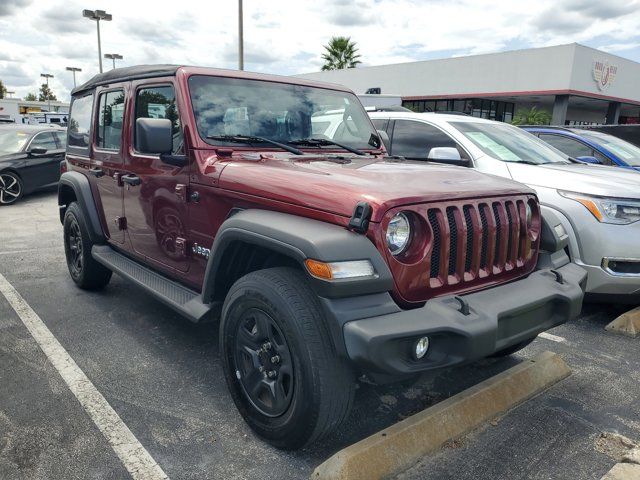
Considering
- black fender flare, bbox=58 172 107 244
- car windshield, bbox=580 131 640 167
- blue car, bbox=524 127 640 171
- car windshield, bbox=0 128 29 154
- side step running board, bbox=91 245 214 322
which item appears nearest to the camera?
side step running board, bbox=91 245 214 322

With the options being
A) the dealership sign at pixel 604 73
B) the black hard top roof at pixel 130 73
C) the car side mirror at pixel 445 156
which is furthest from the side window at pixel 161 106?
the dealership sign at pixel 604 73

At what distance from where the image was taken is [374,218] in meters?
2.21

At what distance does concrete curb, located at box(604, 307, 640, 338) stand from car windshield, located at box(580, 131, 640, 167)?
3.54 meters

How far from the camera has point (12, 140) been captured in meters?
10.8

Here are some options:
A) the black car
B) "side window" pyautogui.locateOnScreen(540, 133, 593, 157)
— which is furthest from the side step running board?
the black car

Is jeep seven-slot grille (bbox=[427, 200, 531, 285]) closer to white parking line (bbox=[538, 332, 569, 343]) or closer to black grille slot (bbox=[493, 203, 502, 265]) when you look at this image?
black grille slot (bbox=[493, 203, 502, 265])

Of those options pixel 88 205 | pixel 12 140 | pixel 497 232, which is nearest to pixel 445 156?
pixel 497 232

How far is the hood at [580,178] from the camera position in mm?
4293

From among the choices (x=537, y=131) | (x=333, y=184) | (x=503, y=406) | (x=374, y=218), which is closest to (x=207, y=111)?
(x=333, y=184)

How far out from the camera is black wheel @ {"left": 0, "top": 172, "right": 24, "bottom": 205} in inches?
402

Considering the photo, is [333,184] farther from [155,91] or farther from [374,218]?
[155,91]

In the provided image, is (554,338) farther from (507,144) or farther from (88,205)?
(88,205)

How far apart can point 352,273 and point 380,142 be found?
7.33 feet

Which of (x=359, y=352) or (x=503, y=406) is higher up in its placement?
(x=359, y=352)
